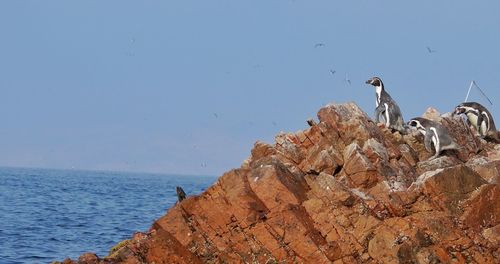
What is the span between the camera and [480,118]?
38406 millimetres

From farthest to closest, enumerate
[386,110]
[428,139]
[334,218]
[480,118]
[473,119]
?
[473,119], [480,118], [386,110], [428,139], [334,218]

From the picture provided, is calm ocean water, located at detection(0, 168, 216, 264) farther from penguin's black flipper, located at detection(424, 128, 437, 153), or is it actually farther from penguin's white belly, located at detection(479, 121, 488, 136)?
penguin's white belly, located at detection(479, 121, 488, 136)

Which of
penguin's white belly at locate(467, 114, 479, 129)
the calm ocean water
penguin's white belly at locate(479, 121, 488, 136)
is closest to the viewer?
penguin's white belly at locate(479, 121, 488, 136)

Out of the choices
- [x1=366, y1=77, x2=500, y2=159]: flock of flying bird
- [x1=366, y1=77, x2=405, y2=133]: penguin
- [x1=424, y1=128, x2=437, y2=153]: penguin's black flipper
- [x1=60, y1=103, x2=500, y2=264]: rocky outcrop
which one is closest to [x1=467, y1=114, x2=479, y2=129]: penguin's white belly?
[x1=366, y1=77, x2=500, y2=159]: flock of flying bird

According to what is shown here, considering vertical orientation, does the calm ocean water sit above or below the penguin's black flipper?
below

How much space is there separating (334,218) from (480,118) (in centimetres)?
1305

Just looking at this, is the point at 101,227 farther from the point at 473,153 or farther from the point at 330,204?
the point at 330,204

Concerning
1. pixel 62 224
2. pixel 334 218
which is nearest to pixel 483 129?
pixel 334 218

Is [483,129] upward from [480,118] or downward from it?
downward

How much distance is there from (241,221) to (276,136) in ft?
17.8

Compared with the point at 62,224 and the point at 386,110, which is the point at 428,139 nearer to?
the point at 386,110

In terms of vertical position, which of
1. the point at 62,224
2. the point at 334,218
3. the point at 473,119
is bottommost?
the point at 62,224

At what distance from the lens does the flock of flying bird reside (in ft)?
111

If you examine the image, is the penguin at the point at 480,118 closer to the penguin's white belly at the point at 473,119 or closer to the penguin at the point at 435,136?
the penguin's white belly at the point at 473,119
